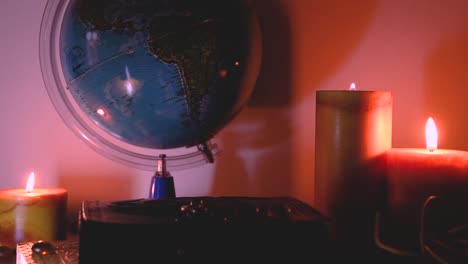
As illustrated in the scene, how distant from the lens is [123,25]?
751mm

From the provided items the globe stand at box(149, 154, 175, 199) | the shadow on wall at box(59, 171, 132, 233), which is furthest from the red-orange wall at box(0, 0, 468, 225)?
the globe stand at box(149, 154, 175, 199)

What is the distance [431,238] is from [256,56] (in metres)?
0.38

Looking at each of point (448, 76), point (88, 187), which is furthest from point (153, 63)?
point (448, 76)

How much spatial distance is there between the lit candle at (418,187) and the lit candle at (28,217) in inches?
20.6

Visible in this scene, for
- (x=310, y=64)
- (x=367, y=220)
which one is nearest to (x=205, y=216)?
(x=367, y=220)

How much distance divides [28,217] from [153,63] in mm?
318

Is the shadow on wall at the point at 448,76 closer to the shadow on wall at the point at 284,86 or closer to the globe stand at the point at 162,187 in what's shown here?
the shadow on wall at the point at 284,86

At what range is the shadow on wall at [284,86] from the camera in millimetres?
1071

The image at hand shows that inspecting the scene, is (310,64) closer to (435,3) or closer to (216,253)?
(435,3)

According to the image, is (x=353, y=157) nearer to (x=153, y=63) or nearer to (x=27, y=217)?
(x=153, y=63)

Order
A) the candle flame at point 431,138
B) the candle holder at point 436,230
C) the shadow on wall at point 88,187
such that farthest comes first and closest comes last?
1. the shadow on wall at point 88,187
2. the candle flame at point 431,138
3. the candle holder at point 436,230

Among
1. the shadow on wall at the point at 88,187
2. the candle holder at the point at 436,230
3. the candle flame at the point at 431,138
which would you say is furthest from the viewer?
the shadow on wall at the point at 88,187

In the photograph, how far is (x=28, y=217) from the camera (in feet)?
2.75

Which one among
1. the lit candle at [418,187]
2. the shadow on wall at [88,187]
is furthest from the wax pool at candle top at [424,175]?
the shadow on wall at [88,187]
